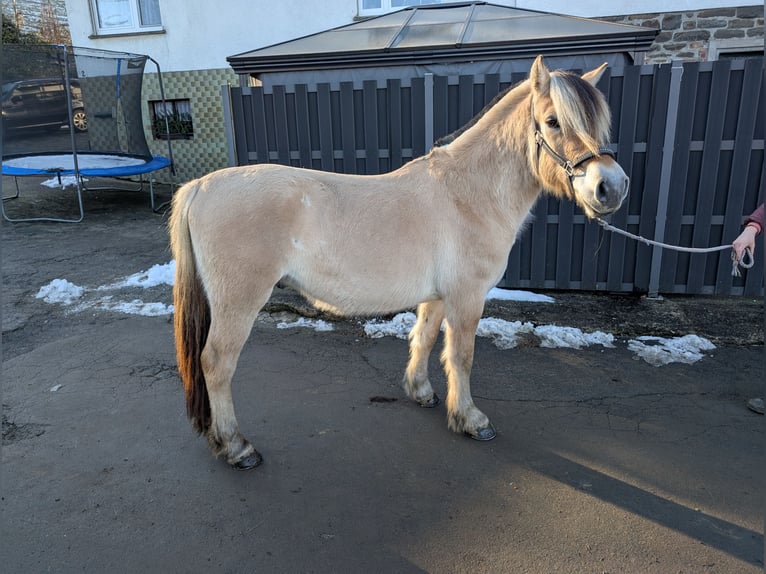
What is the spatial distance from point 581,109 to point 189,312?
2400mm

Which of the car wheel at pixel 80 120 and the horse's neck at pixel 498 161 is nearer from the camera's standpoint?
the horse's neck at pixel 498 161

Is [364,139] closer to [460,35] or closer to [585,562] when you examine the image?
[460,35]

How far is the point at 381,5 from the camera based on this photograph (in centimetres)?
1112

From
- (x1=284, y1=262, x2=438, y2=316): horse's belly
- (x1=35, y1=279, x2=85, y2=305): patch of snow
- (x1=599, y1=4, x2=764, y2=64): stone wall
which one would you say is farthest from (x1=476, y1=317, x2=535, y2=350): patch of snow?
(x1=599, y1=4, x2=764, y2=64): stone wall

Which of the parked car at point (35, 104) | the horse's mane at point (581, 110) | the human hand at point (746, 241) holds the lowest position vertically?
the human hand at point (746, 241)

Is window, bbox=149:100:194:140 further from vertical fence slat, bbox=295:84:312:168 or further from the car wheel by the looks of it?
vertical fence slat, bbox=295:84:312:168

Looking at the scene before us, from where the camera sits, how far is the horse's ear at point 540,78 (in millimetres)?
2641

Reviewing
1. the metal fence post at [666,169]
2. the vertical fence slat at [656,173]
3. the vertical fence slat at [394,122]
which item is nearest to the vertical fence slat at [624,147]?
the vertical fence slat at [656,173]

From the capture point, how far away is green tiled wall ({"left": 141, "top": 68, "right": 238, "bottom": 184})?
12.0 m

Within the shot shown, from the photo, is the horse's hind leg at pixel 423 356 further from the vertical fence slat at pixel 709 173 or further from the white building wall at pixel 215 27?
the white building wall at pixel 215 27

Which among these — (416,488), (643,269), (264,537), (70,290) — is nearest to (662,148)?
(643,269)

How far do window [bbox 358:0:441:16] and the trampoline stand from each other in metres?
4.99

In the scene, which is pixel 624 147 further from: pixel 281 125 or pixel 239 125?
pixel 239 125

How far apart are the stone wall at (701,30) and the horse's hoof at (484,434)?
836 centimetres
